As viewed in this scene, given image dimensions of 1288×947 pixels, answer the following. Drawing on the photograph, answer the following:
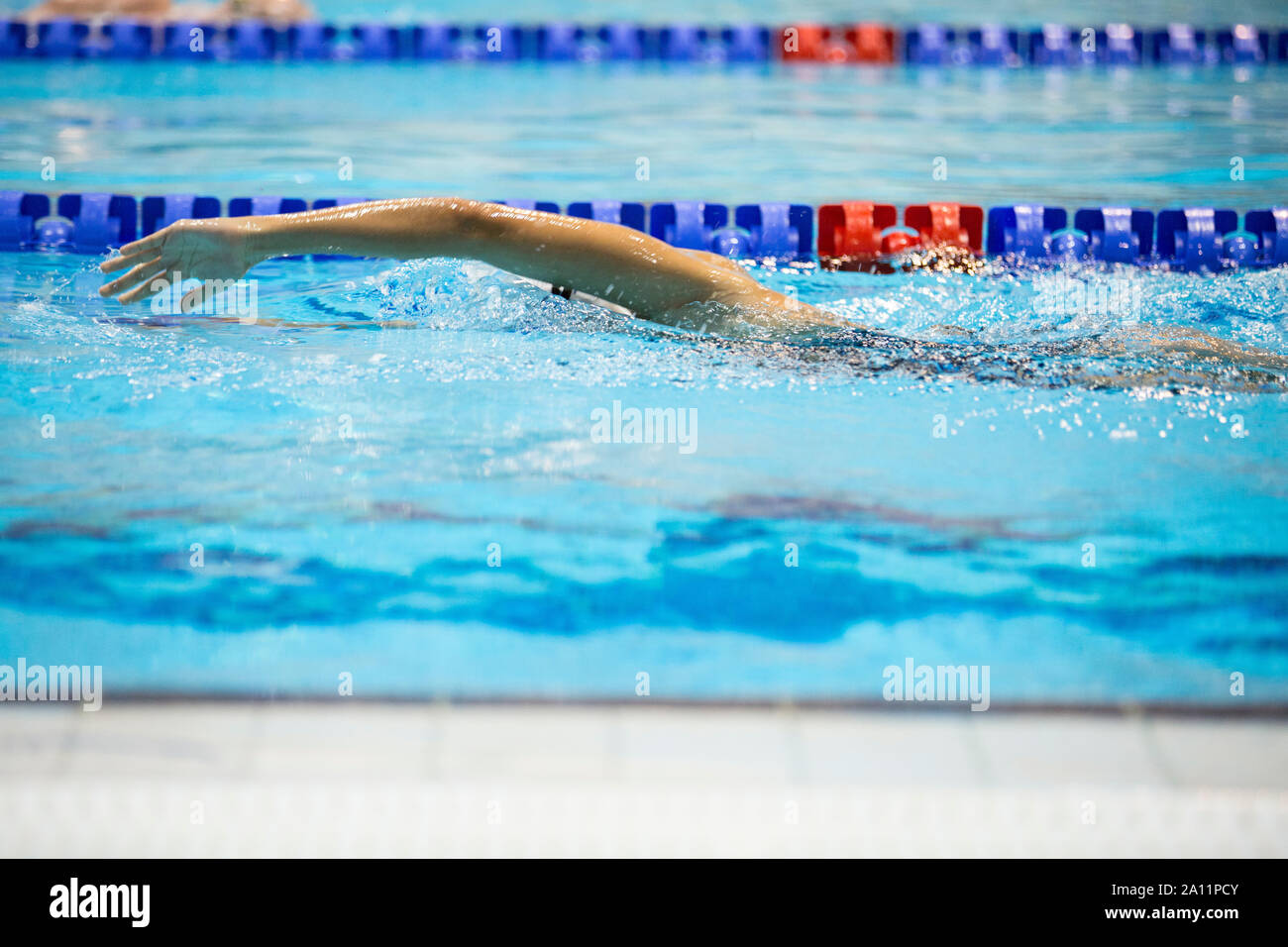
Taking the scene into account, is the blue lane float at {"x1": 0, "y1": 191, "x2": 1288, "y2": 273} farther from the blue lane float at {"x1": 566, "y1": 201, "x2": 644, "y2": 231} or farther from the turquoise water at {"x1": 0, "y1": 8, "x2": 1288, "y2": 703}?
the turquoise water at {"x1": 0, "y1": 8, "x2": 1288, "y2": 703}

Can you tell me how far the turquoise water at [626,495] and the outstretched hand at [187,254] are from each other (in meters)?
0.46

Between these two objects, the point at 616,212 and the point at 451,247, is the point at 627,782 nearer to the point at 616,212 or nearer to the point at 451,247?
the point at 451,247

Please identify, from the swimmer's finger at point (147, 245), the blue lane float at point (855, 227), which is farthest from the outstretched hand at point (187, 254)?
the blue lane float at point (855, 227)

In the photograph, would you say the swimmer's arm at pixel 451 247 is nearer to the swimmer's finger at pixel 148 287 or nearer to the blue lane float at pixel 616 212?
the swimmer's finger at pixel 148 287

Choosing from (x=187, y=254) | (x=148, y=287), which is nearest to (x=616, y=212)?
(x=187, y=254)

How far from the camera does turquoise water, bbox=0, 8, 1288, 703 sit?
2.28 metres

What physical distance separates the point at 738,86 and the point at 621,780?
8.18 meters

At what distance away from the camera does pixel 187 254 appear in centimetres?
257

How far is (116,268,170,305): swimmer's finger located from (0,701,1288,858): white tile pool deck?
0.87 m

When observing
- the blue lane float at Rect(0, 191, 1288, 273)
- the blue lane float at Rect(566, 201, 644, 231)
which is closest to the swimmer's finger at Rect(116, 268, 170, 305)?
the blue lane float at Rect(0, 191, 1288, 273)
